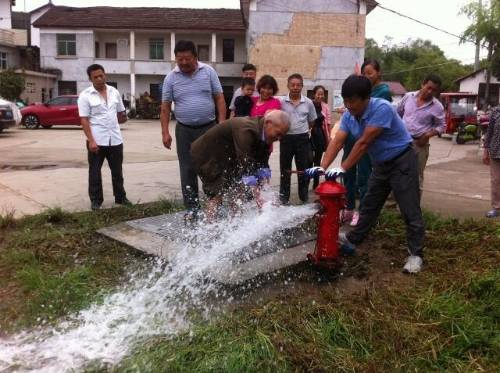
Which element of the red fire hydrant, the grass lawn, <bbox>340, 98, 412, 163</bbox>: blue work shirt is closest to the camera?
the grass lawn

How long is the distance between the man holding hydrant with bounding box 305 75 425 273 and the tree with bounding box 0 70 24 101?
85.0 feet

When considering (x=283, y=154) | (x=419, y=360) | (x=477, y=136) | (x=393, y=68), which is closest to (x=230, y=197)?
(x=283, y=154)

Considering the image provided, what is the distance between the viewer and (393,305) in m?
3.47

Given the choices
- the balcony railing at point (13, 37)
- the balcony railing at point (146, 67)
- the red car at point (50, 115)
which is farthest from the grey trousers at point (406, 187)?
the balcony railing at point (13, 37)

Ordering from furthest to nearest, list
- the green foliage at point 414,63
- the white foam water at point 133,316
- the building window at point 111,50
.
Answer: the green foliage at point 414,63 → the building window at point 111,50 → the white foam water at point 133,316

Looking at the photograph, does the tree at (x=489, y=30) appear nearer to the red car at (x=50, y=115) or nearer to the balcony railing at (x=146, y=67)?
the balcony railing at (x=146, y=67)

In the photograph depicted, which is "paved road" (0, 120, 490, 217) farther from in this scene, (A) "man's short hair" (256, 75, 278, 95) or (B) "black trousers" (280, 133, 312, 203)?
(A) "man's short hair" (256, 75, 278, 95)

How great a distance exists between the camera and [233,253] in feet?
13.7

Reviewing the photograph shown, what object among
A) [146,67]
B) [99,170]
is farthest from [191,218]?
[146,67]

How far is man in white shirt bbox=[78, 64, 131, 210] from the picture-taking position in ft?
19.2

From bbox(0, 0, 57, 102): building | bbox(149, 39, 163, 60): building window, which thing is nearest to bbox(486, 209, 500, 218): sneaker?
bbox(0, 0, 57, 102): building

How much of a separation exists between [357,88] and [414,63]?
69051mm

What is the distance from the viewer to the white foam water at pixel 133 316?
296cm

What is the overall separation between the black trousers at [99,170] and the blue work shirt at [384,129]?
305cm
